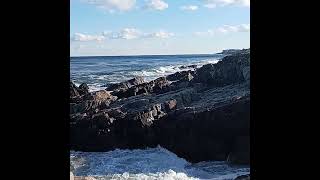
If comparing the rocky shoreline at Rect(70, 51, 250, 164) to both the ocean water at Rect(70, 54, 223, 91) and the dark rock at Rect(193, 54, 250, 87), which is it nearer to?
the dark rock at Rect(193, 54, 250, 87)

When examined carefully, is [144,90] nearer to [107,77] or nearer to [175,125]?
[175,125]

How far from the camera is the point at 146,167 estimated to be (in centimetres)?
1091

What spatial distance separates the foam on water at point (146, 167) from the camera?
1034 centimetres

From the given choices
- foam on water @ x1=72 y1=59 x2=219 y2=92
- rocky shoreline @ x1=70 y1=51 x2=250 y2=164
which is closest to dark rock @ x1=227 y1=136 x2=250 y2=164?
rocky shoreline @ x1=70 y1=51 x2=250 y2=164

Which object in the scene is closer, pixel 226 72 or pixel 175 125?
pixel 175 125

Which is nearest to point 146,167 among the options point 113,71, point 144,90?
point 144,90

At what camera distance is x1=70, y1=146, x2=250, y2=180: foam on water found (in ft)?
33.9

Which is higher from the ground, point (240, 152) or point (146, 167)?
point (240, 152)

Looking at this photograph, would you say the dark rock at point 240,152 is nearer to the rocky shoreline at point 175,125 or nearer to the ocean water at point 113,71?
the rocky shoreline at point 175,125
